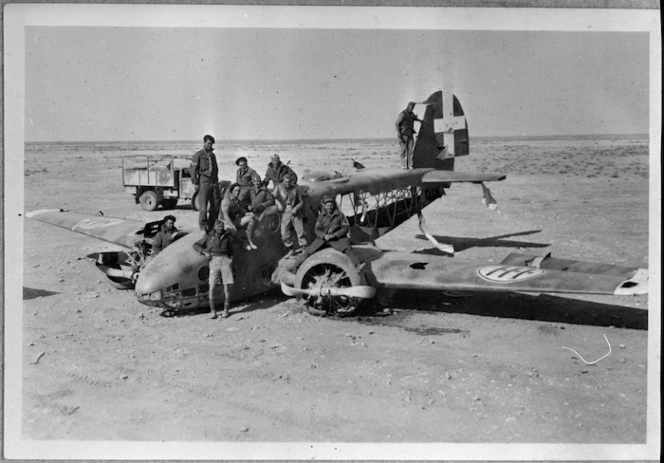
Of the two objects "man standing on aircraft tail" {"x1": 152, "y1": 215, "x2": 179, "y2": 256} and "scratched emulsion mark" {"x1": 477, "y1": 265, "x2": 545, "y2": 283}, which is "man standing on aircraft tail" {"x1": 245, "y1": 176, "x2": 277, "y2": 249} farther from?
"scratched emulsion mark" {"x1": 477, "y1": 265, "x2": 545, "y2": 283}

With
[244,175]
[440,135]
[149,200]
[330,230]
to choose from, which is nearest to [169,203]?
[149,200]

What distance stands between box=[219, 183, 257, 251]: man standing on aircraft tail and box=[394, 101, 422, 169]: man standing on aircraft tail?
182 inches

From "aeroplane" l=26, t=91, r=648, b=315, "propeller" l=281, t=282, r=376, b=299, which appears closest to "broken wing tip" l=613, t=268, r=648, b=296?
"aeroplane" l=26, t=91, r=648, b=315

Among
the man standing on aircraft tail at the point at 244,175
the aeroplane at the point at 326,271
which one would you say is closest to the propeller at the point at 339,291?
the aeroplane at the point at 326,271

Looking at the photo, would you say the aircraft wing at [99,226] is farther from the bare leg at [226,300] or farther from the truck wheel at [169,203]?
the truck wheel at [169,203]

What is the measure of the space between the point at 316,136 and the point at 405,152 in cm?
281

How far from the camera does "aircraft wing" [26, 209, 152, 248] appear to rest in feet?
40.0

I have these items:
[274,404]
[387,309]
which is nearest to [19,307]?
[274,404]

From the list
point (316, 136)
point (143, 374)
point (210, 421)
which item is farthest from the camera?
point (316, 136)

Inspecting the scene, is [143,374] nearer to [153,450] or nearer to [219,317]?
[153,450]

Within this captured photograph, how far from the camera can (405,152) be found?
14461mm

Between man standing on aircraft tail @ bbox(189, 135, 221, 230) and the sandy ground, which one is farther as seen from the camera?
man standing on aircraft tail @ bbox(189, 135, 221, 230)

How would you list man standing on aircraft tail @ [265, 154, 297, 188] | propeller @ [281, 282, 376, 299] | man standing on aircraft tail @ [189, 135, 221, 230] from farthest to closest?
man standing on aircraft tail @ [265, 154, 297, 188]
man standing on aircraft tail @ [189, 135, 221, 230]
propeller @ [281, 282, 376, 299]

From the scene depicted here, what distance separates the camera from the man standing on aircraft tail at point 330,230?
9984 millimetres
